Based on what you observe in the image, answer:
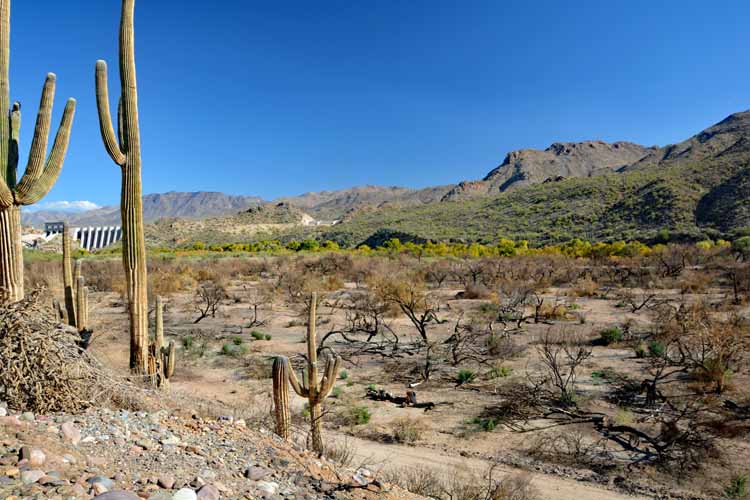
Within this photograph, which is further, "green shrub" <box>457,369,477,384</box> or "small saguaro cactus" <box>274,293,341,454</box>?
"green shrub" <box>457,369,477,384</box>

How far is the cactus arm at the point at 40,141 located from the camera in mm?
6312

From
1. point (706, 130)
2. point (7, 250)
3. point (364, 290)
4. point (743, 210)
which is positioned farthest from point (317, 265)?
point (706, 130)

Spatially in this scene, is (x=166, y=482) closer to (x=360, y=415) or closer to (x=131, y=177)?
(x=131, y=177)

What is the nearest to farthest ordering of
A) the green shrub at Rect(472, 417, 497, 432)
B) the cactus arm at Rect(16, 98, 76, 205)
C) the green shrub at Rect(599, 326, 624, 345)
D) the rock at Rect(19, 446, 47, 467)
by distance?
the rock at Rect(19, 446, 47, 467) → the cactus arm at Rect(16, 98, 76, 205) → the green shrub at Rect(472, 417, 497, 432) → the green shrub at Rect(599, 326, 624, 345)

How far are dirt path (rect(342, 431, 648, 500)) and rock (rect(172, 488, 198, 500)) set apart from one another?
3.27 metres

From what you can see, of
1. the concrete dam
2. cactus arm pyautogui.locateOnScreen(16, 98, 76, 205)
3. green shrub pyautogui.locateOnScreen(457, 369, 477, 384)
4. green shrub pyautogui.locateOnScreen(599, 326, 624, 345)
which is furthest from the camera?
the concrete dam

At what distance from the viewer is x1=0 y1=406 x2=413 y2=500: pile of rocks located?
9.85ft

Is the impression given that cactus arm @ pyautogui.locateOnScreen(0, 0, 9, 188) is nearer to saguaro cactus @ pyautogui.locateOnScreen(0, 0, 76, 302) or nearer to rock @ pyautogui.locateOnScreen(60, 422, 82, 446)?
saguaro cactus @ pyautogui.locateOnScreen(0, 0, 76, 302)

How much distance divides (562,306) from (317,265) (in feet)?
61.3

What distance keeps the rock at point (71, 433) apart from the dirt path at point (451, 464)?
136 inches

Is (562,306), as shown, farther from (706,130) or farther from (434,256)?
(706,130)

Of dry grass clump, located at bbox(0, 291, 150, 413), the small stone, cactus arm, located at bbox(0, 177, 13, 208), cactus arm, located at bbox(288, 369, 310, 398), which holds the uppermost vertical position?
cactus arm, located at bbox(0, 177, 13, 208)

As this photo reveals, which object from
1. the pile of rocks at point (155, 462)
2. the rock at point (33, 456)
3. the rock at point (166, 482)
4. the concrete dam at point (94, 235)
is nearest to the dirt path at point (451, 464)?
the pile of rocks at point (155, 462)

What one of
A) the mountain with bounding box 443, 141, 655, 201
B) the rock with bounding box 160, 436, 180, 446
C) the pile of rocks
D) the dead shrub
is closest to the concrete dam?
the mountain with bounding box 443, 141, 655, 201
